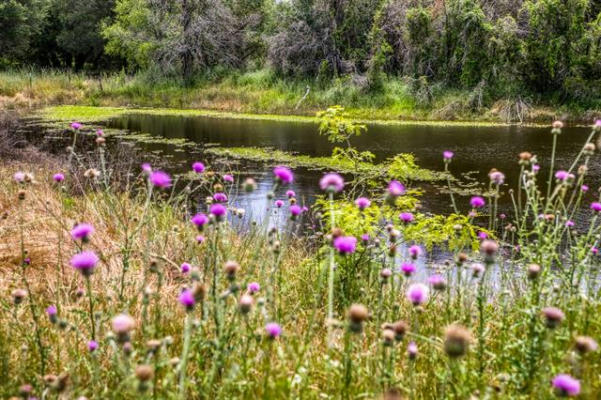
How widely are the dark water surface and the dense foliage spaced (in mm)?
3870

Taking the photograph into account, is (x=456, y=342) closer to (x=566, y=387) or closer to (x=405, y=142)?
(x=566, y=387)


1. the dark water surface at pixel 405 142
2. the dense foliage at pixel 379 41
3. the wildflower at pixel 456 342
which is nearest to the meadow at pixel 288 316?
the wildflower at pixel 456 342

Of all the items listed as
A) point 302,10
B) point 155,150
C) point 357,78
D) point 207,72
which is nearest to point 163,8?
point 207,72

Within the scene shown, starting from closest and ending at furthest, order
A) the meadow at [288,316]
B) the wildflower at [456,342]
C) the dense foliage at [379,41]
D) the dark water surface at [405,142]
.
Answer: the wildflower at [456,342], the meadow at [288,316], the dark water surface at [405,142], the dense foliage at [379,41]

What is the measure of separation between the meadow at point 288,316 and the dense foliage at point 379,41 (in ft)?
51.1

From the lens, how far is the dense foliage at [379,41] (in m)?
18.3

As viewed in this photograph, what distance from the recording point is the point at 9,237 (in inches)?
169

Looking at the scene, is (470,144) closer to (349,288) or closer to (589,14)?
(349,288)

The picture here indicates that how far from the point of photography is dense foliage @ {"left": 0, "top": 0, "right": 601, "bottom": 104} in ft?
60.0

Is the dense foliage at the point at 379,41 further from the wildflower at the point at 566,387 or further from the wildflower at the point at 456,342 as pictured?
the wildflower at the point at 456,342

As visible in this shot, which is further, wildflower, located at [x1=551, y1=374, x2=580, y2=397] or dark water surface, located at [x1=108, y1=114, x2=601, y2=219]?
dark water surface, located at [x1=108, y1=114, x2=601, y2=219]

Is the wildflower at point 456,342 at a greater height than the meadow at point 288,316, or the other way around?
the wildflower at point 456,342

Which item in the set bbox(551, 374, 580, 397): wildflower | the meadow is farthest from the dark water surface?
bbox(551, 374, 580, 397): wildflower

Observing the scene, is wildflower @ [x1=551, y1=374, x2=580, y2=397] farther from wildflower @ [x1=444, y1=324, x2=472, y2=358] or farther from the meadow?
wildflower @ [x1=444, y1=324, x2=472, y2=358]
